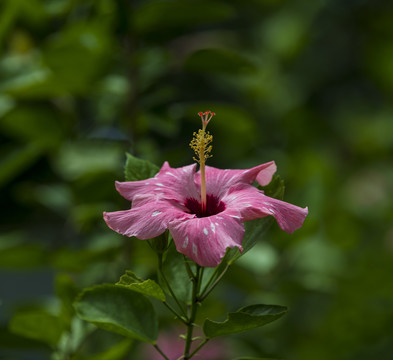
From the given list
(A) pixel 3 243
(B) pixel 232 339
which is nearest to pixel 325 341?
(B) pixel 232 339

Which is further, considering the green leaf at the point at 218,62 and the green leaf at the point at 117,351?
the green leaf at the point at 218,62

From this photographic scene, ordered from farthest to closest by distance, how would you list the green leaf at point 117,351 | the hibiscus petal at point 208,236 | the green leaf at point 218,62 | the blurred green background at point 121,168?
the green leaf at point 218,62 → the blurred green background at point 121,168 → the green leaf at point 117,351 → the hibiscus petal at point 208,236

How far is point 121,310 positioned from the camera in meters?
0.55

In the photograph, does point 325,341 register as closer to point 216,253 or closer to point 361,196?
point 361,196

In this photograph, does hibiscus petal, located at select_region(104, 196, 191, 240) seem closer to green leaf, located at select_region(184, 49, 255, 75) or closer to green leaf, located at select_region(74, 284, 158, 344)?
green leaf, located at select_region(74, 284, 158, 344)

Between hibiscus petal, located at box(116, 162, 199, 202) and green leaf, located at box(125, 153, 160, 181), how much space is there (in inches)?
0.6

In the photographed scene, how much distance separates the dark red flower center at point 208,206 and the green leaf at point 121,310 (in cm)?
9

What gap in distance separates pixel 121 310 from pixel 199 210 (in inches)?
4.5

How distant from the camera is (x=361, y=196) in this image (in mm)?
2078

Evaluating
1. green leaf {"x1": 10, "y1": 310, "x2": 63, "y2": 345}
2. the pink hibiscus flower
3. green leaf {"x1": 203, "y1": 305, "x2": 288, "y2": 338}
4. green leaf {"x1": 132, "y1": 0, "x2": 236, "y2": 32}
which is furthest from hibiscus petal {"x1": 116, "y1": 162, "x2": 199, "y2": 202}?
green leaf {"x1": 132, "y1": 0, "x2": 236, "y2": 32}

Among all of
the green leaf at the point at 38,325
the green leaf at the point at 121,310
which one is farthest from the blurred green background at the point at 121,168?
the green leaf at the point at 121,310

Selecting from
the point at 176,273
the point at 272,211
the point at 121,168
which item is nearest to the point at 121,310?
the point at 176,273

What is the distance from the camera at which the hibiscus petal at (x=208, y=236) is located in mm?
439

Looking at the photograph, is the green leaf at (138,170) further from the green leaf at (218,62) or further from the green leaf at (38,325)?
the green leaf at (218,62)
